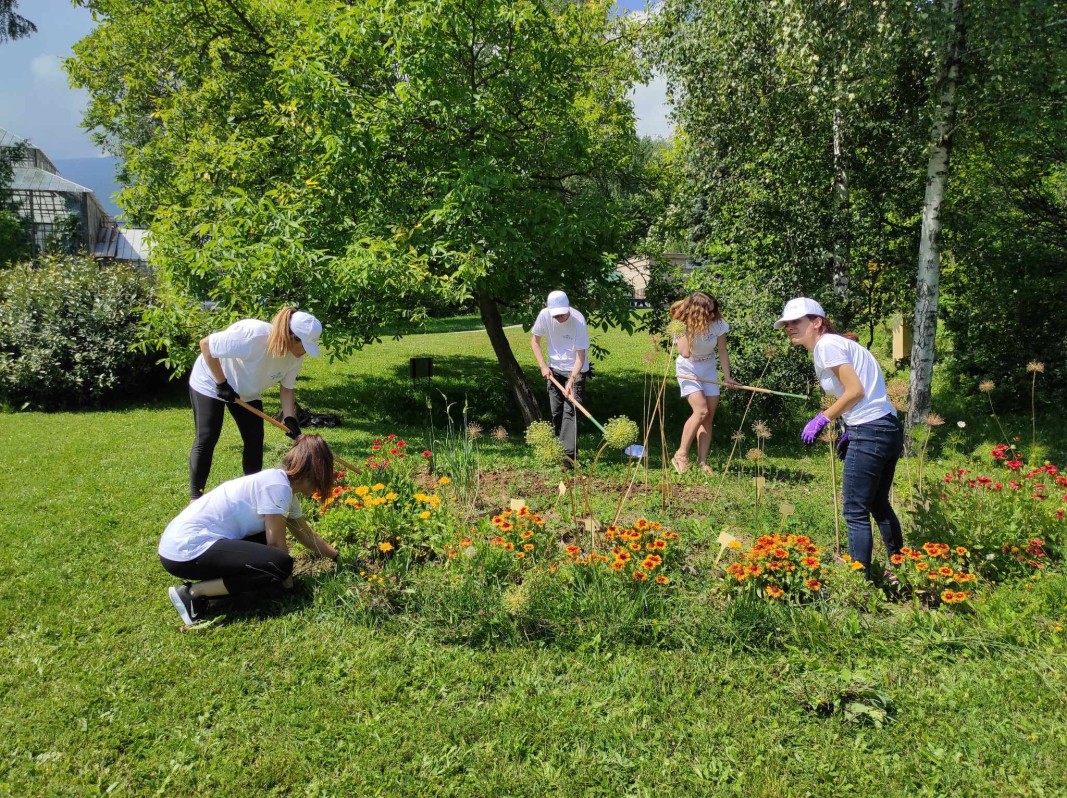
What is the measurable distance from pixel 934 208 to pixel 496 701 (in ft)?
20.0

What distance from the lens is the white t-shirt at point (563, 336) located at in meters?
5.80

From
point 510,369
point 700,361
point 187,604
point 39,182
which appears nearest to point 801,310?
point 700,361

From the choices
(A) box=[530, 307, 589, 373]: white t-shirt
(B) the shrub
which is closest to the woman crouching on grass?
(A) box=[530, 307, 589, 373]: white t-shirt

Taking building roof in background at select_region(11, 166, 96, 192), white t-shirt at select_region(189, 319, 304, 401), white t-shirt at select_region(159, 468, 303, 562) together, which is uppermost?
building roof in background at select_region(11, 166, 96, 192)

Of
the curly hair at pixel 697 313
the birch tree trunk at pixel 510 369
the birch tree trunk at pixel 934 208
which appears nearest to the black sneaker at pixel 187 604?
the curly hair at pixel 697 313

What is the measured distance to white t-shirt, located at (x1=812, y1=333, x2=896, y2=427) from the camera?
140 inches

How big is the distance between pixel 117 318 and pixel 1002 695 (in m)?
10.6

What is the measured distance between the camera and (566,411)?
19.2 feet

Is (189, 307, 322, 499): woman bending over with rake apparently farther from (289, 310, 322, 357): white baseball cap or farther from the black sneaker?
the black sneaker

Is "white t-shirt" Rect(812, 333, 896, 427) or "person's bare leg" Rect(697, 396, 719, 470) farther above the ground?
"white t-shirt" Rect(812, 333, 896, 427)

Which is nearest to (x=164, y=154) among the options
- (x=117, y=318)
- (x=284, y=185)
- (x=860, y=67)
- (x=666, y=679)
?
(x=117, y=318)

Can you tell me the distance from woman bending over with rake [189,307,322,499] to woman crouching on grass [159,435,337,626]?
0.83m

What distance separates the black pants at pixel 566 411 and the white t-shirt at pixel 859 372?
2.37 m

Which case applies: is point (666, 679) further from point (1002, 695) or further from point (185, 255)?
point (185, 255)
